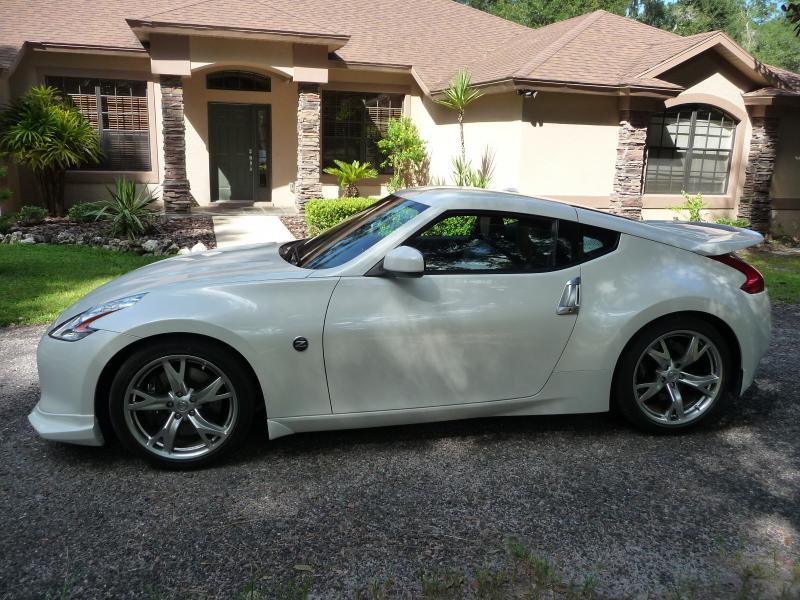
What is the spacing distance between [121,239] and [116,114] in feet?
18.0

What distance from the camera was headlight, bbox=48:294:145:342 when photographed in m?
3.62

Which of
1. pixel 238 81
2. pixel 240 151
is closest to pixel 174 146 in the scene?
pixel 240 151

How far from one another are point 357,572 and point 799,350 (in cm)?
516

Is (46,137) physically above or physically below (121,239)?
above

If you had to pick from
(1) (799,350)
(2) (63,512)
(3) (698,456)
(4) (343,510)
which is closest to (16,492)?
(2) (63,512)

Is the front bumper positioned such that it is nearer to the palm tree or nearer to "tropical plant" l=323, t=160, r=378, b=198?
the palm tree

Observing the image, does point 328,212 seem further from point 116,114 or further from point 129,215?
point 116,114

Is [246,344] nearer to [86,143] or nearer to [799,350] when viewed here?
[799,350]

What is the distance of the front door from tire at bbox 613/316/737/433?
47.8ft

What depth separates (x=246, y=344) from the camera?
3.65m

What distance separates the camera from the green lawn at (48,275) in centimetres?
727

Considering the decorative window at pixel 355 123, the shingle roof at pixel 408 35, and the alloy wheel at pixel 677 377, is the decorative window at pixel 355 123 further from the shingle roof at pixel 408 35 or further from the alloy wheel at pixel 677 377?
the alloy wheel at pixel 677 377

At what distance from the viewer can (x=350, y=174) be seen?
1631 centimetres

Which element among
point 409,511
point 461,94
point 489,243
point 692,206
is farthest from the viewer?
point 692,206
